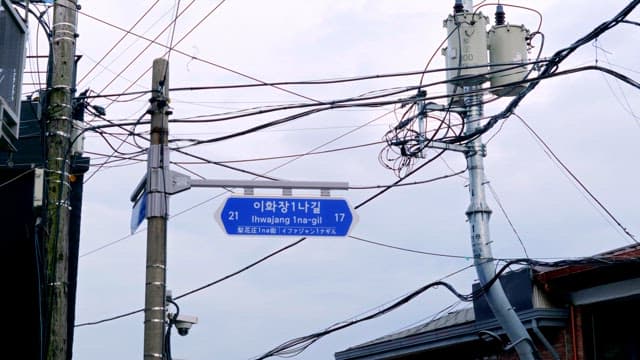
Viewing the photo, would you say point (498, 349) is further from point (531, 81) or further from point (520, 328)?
point (531, 81)

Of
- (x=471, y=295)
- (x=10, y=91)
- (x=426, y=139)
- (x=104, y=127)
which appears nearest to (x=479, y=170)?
(x=426, y=139)

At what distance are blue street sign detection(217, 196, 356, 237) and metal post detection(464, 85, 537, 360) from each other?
369 cm

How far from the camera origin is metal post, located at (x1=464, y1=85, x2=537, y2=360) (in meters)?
12.6

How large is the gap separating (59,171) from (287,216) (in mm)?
3034

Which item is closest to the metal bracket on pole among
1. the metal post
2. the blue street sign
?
the metal post

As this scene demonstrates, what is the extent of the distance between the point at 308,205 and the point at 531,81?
11.3ft

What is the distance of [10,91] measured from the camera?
11.1m

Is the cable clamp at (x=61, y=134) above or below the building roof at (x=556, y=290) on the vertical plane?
above

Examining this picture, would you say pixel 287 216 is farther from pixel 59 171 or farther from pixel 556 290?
pixel 556 290

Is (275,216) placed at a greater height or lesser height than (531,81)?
lesser

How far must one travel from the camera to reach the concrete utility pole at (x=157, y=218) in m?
9.17

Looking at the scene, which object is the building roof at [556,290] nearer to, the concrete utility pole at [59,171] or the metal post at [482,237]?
the metal post at [482,237]

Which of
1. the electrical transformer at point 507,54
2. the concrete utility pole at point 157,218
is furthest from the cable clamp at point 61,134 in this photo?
the electrical transformer at point 507,54

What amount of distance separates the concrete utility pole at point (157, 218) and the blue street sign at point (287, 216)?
0.67 m
